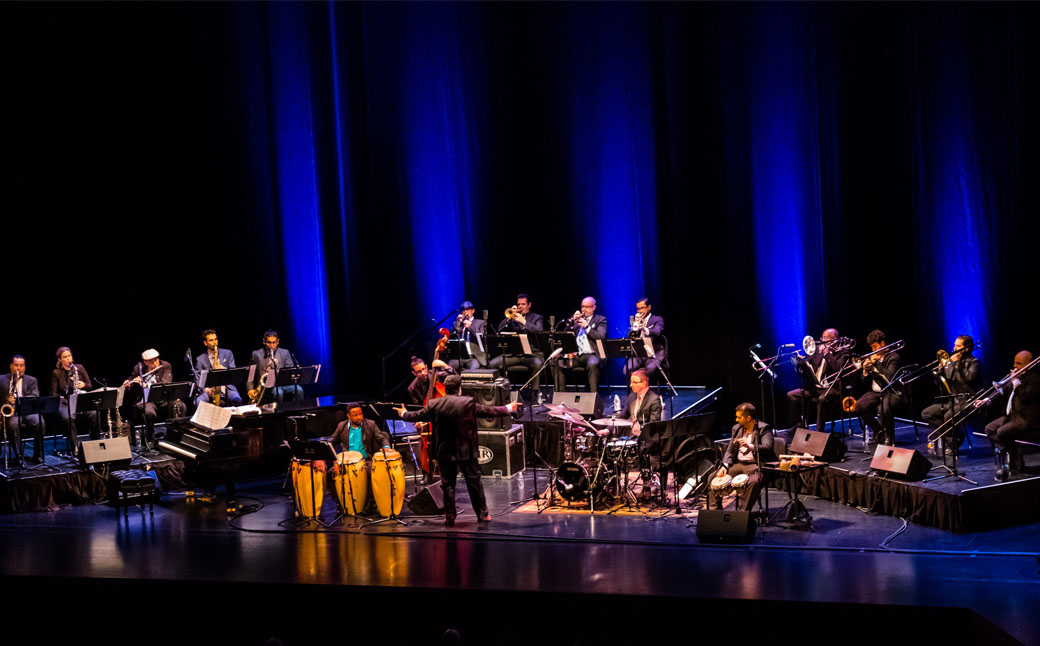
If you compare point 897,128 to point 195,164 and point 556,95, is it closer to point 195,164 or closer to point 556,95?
point 556,95

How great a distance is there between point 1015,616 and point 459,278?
34.9ft

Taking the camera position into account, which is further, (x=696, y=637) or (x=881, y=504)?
(x=881, y=504)

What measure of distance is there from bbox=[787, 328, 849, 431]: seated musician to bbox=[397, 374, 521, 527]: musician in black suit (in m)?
4.26

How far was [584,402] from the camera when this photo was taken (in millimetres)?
11969

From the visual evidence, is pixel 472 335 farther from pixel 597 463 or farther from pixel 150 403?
pixel 150 403

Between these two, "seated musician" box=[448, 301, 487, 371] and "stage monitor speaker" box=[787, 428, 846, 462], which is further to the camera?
"seated musician" box=[448, 301, 487, 371]

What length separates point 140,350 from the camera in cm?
1591

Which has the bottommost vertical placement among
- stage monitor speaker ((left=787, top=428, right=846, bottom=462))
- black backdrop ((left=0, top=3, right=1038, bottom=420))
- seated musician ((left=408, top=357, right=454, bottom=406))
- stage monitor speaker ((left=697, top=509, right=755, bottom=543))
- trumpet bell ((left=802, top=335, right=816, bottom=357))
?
stage monitor speaker ((left=697, top=509, right=755, bottom=543))

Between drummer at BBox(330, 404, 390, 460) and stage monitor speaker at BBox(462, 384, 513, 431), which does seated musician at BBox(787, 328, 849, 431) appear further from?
drummer at BBox(330, 404, 390, 460)

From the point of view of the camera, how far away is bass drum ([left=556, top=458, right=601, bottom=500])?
11086 millimetres

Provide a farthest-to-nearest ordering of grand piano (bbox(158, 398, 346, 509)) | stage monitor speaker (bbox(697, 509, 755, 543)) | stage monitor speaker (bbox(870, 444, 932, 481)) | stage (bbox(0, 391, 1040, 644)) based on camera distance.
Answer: grand piano (bbox(158, 398, 346, 509))
stage monitor speaker (bbox(870, 444, 932, 481))
stage monitor speaker (bbox(697, 509, 755, 543))
stage (bbox(0, 391, 1040, 644))

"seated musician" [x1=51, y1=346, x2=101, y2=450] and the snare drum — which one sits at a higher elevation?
"seated musician" [x1=51, y1=346, x2=101, y2=450]

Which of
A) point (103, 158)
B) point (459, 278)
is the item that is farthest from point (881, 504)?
point (103, 158)

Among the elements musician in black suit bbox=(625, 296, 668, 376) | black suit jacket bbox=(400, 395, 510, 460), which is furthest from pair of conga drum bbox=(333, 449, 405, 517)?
musician in black suit bbox=(625, 296, 668, 376)
